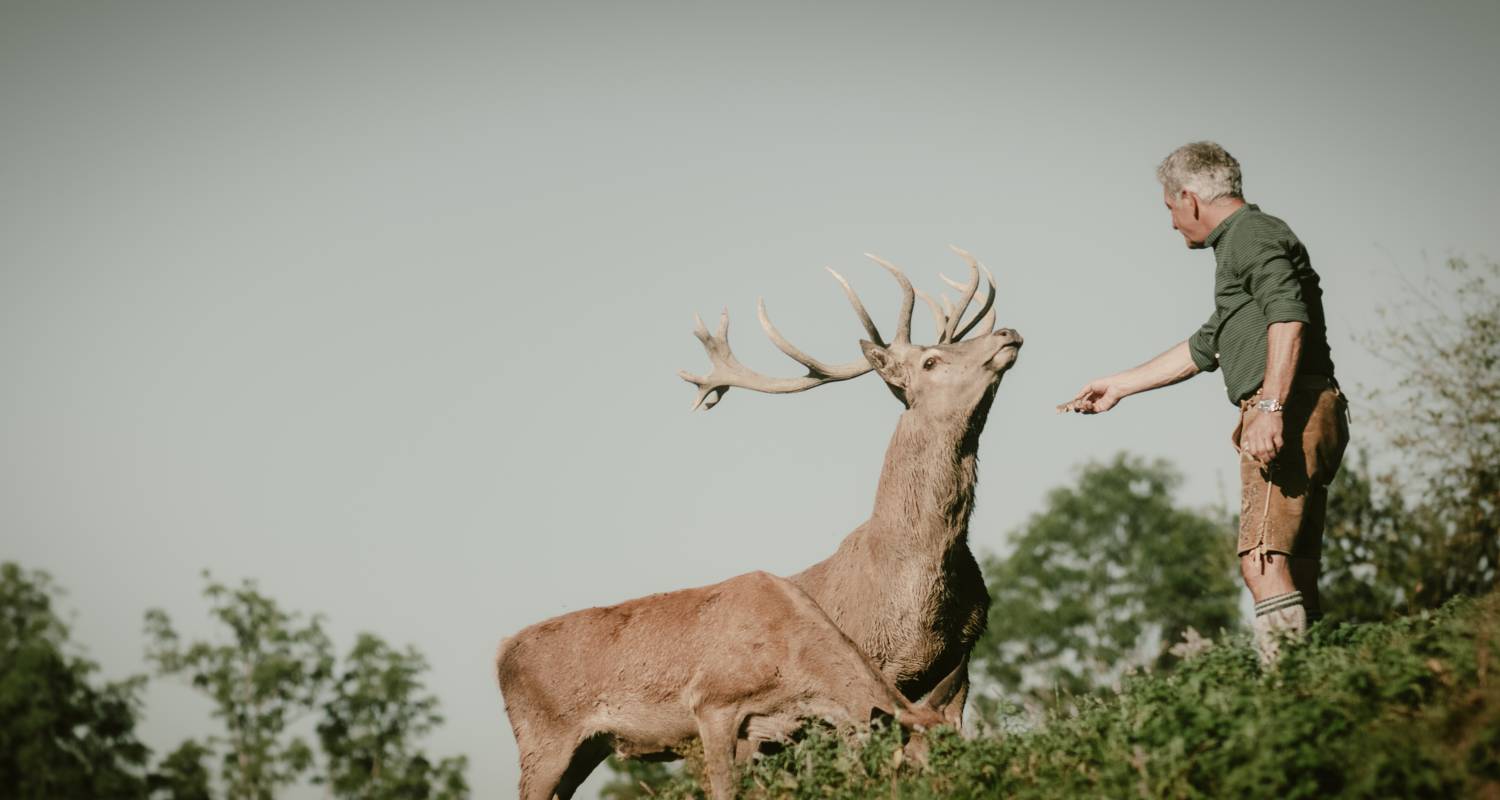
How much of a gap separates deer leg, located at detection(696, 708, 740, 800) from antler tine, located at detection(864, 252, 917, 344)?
2.76 m

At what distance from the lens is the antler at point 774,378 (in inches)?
356

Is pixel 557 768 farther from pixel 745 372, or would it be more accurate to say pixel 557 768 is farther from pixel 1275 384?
pixel 1275 384

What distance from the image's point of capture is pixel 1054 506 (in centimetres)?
4881

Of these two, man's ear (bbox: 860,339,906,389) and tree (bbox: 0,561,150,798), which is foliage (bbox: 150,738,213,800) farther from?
man's ear (bbox: 860,339,906,389)

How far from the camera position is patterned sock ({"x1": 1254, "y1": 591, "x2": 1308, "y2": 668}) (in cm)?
545

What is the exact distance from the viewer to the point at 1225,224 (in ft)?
19.2

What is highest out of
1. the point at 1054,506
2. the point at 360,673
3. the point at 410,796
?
Answer: the point at 1054,506

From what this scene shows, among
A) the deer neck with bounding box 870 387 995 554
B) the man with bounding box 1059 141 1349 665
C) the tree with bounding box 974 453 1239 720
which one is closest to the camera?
the man with bounding box 1059 141 1349 665

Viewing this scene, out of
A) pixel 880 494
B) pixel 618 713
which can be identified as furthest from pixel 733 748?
pixel 880 494

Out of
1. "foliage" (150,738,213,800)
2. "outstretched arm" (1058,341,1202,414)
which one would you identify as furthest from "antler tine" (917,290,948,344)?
"foliage" (150,738,213,800)

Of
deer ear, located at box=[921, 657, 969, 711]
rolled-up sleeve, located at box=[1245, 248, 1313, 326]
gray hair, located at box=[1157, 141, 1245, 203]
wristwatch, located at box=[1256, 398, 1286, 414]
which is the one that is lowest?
deer ear, located at box=[921, 657, 969, 711]

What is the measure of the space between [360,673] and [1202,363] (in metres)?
31.6

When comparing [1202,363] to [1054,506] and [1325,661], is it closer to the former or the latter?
[1325,661]

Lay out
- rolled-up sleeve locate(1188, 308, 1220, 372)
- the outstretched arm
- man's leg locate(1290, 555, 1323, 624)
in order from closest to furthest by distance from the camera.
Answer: man's leg locate(1290, 555, 1323, 624) → rolled-up sleeve locate(1188, 308, 1220, 372) → the outstretched arm
